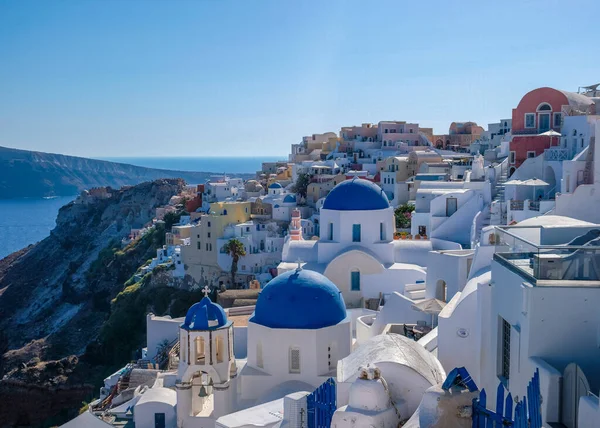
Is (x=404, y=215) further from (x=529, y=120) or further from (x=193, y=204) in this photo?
(x=193, y=204)

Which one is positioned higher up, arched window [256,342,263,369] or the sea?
arched window [256,342,263,369]

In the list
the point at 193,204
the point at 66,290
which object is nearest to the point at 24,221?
the point at 66,290

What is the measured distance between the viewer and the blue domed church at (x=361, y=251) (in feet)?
70.7

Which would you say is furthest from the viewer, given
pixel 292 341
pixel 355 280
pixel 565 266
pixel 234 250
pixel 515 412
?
pixel 234 250

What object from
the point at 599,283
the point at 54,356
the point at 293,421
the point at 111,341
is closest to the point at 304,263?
the point at 293,421

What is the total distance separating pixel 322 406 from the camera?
10281 millimetres

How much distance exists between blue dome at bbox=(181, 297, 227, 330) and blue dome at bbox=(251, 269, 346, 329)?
76cm

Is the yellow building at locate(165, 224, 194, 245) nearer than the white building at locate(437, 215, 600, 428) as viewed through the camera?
No

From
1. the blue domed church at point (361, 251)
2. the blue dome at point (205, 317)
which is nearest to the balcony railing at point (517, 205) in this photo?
the blue domed church at point (361, 251)

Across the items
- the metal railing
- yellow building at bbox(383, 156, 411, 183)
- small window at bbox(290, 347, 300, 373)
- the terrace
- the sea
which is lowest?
the sea

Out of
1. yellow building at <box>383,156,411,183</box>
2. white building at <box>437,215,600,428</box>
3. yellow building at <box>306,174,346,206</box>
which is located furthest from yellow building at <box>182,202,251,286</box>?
white building at <box>437,215,600,428</box>

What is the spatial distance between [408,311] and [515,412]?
1021cm

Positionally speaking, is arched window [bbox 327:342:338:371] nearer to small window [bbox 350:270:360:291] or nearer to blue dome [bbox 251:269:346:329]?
blue dome [bbox 251:269:346:329]

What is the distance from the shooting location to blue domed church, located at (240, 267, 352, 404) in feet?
44.7
